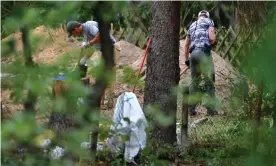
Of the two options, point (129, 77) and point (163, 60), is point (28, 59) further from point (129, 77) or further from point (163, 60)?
point (163, 60)

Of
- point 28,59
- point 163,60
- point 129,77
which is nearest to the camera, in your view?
point 28,59

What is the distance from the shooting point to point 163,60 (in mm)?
5832

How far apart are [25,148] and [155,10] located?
428cm

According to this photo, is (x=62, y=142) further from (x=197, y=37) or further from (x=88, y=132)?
(x=197, y=37)

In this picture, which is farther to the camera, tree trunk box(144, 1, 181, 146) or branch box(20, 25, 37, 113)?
tree trunk box(144, 1, 181, 146)

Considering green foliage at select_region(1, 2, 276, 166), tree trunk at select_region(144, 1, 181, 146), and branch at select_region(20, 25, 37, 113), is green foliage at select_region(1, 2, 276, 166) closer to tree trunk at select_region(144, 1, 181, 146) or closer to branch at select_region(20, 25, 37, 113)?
branch at select_region(20, 25, 37, 113)

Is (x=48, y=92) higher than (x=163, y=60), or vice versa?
(x=163, y=60)

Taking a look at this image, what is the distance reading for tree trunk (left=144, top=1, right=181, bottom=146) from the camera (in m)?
5.72

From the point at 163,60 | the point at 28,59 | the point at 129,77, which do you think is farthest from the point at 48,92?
the point at 163,60

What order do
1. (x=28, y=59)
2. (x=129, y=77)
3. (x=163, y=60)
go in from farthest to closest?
(x=163, y=60), (x=129, y=77), (x=28, y=59)

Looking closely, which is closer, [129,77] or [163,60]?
[129,77]

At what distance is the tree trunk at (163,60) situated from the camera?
5.72 m

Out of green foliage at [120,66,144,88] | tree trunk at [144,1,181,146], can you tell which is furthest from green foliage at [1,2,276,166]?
tree trunk at [144,1,181,146]

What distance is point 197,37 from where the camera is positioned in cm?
773
